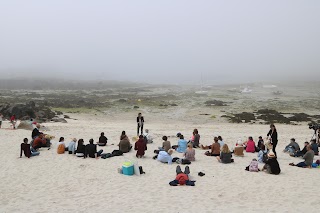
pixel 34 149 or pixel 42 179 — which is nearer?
pixel 42 179

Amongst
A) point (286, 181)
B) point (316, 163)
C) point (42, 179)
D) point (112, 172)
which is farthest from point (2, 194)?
point (316, 163)

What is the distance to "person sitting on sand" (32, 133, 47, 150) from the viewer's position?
669 inches

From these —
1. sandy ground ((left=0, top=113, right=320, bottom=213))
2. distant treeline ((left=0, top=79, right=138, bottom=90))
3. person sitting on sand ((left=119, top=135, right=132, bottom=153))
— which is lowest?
sandy ground ((left=0, top=113, right=320, bottom=213))

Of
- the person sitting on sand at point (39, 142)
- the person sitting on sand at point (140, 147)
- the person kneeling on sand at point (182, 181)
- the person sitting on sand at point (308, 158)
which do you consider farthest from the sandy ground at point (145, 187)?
the person sitting on sand at point (39, 142)

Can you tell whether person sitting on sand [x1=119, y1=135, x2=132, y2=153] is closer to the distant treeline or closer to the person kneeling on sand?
the person kneeling on sand

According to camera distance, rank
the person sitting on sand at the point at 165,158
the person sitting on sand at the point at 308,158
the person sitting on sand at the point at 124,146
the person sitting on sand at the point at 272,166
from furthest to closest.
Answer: the person sitting on sand at the point at 124,146 < the person sitting on sand at the point at 165,158 < the person sitting on sand at the point at 308,158 < the person sitting on sand at the point at 272,166

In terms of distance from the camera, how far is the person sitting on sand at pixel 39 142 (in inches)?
669

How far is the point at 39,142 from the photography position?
17188 mm

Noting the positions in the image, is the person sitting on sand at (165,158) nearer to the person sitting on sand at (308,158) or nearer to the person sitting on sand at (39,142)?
the person sitting on sand at (308,158)

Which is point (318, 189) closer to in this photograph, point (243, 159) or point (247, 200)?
point (247, 200)

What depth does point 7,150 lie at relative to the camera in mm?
17000

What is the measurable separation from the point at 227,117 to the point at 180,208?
31686 mm

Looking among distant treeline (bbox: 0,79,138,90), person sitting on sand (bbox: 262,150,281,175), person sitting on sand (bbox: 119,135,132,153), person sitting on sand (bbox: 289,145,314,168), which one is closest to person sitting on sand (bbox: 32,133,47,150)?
person sitting on sand (bbox: 119,135,132,153)

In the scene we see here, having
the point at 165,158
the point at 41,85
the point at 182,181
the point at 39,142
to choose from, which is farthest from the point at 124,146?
the point at 41,85
